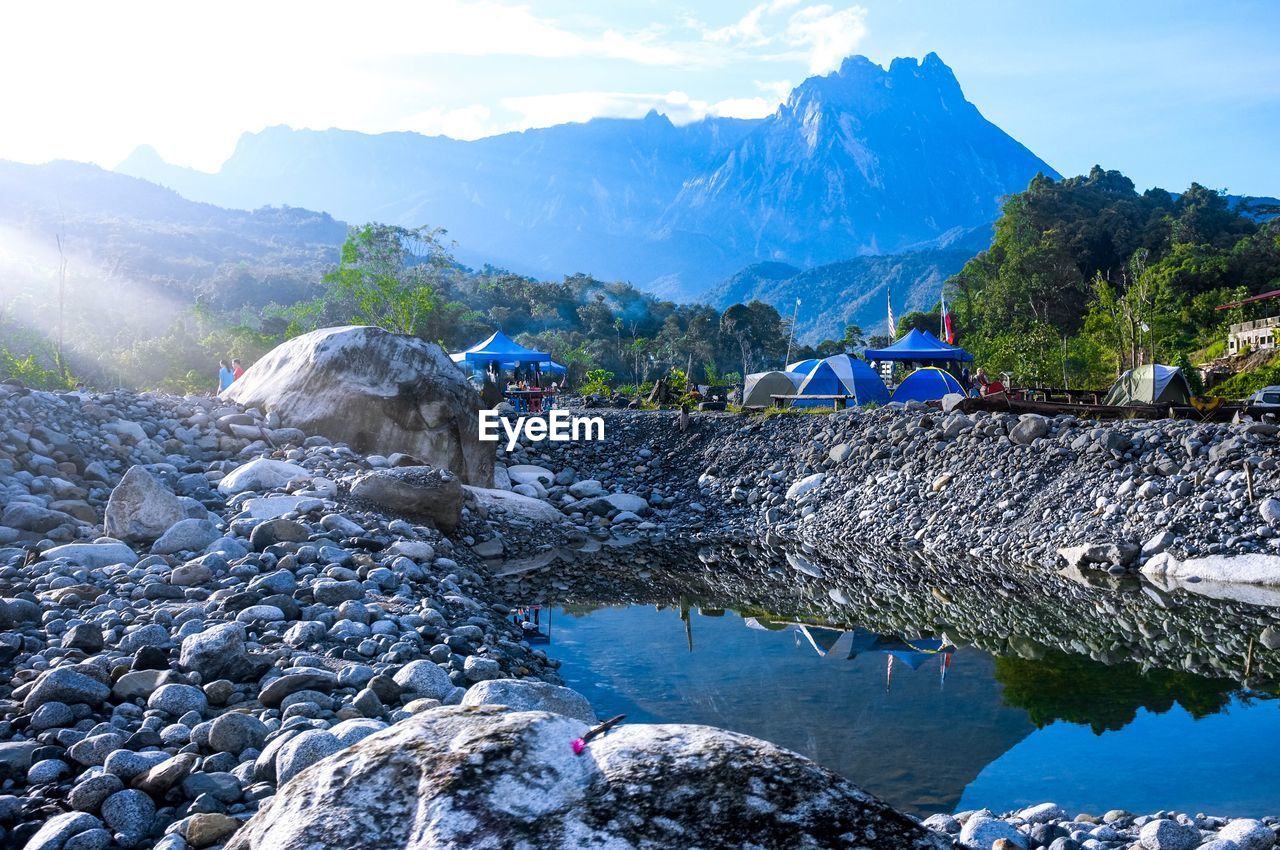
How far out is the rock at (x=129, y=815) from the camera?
383 centimetres

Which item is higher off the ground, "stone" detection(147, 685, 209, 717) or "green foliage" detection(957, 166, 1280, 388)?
"green foliage" detection(957, 166, 1280, 388)

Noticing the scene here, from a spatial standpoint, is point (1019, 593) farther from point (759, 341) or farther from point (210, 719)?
point (759, 341)

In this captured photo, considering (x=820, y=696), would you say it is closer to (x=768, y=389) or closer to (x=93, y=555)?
(x=93, y=555)

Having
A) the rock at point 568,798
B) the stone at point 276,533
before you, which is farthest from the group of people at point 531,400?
the rock at point 568,798

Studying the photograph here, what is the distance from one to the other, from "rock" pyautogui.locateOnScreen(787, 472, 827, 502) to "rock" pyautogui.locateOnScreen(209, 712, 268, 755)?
552 inches

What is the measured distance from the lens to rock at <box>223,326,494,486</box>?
15.3 m

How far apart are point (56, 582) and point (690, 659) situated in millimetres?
5625

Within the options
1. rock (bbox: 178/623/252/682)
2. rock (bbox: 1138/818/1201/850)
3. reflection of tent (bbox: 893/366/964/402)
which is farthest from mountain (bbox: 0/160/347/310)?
rock (bbox: 1138/818/1201/850)

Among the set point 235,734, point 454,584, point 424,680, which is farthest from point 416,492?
point 235,734

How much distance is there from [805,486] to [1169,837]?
1358 cm

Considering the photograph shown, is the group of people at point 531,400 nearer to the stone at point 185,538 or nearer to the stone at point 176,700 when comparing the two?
the stone at point 185,538

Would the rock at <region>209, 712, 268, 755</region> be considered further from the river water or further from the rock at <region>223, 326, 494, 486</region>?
the rock at <region>223, 326, 494, 486</region>

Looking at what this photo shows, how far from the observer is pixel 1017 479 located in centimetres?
1499

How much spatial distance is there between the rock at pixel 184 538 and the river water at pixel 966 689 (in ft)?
11.8
